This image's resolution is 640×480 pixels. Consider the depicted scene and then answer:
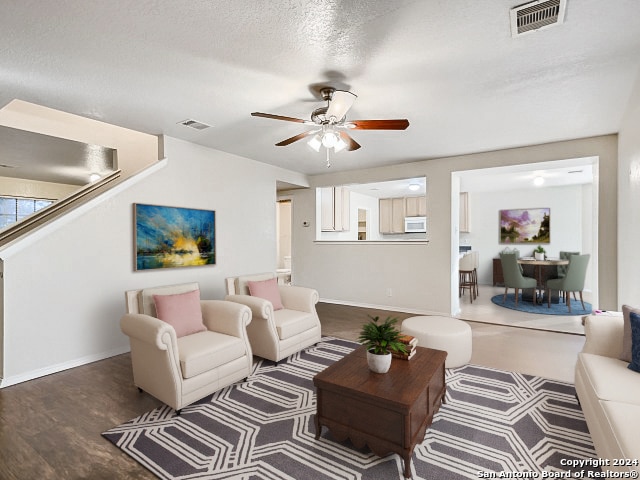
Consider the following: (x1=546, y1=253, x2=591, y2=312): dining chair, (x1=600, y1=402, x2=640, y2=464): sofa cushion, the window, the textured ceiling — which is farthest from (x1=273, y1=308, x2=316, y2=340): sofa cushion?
the window

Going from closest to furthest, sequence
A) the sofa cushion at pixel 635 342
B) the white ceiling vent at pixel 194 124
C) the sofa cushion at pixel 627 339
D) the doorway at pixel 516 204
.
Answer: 1. the sofa cushion at pixel 635 342
2. the sofa cushion at pixel 627 339
3. the white ceiling vent at pixel 194 124
4. the doorway at pixel 516 204

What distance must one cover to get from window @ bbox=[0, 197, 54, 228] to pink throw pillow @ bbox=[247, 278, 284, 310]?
6.20 m

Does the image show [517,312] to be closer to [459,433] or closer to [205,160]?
[459,433]

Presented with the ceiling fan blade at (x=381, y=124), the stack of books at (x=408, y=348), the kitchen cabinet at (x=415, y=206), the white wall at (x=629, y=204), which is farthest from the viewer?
the kitchen cabinet at (x=415, y=206)

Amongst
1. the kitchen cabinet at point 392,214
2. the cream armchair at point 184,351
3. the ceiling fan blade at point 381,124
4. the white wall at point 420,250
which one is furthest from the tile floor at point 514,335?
the kitchen cabinet at point 392,214

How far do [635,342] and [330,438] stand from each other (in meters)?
1.96

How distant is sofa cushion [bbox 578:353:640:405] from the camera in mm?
1671

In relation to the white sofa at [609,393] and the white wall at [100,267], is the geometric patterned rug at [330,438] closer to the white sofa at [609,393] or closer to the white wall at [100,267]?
the white sofa at [609,393]

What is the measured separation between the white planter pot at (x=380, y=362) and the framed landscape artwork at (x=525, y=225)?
7456mm

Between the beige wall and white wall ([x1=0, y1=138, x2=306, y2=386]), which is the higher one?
the beige wall

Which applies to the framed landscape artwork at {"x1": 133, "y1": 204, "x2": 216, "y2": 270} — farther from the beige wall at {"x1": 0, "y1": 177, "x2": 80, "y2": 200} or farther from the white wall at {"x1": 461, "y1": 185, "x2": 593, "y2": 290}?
the white wall at {"x1": 461, "y1": 185, "x2": 593, "y2": 290}

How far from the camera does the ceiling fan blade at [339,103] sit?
2.58m

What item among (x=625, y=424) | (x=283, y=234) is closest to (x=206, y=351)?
(x=625, y=424)

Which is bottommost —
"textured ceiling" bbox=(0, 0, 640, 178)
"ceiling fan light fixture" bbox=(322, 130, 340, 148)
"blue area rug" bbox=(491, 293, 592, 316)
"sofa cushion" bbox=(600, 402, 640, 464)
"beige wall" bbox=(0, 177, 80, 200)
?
"blue area rug" bbox=(491, 293, 592, 316)
